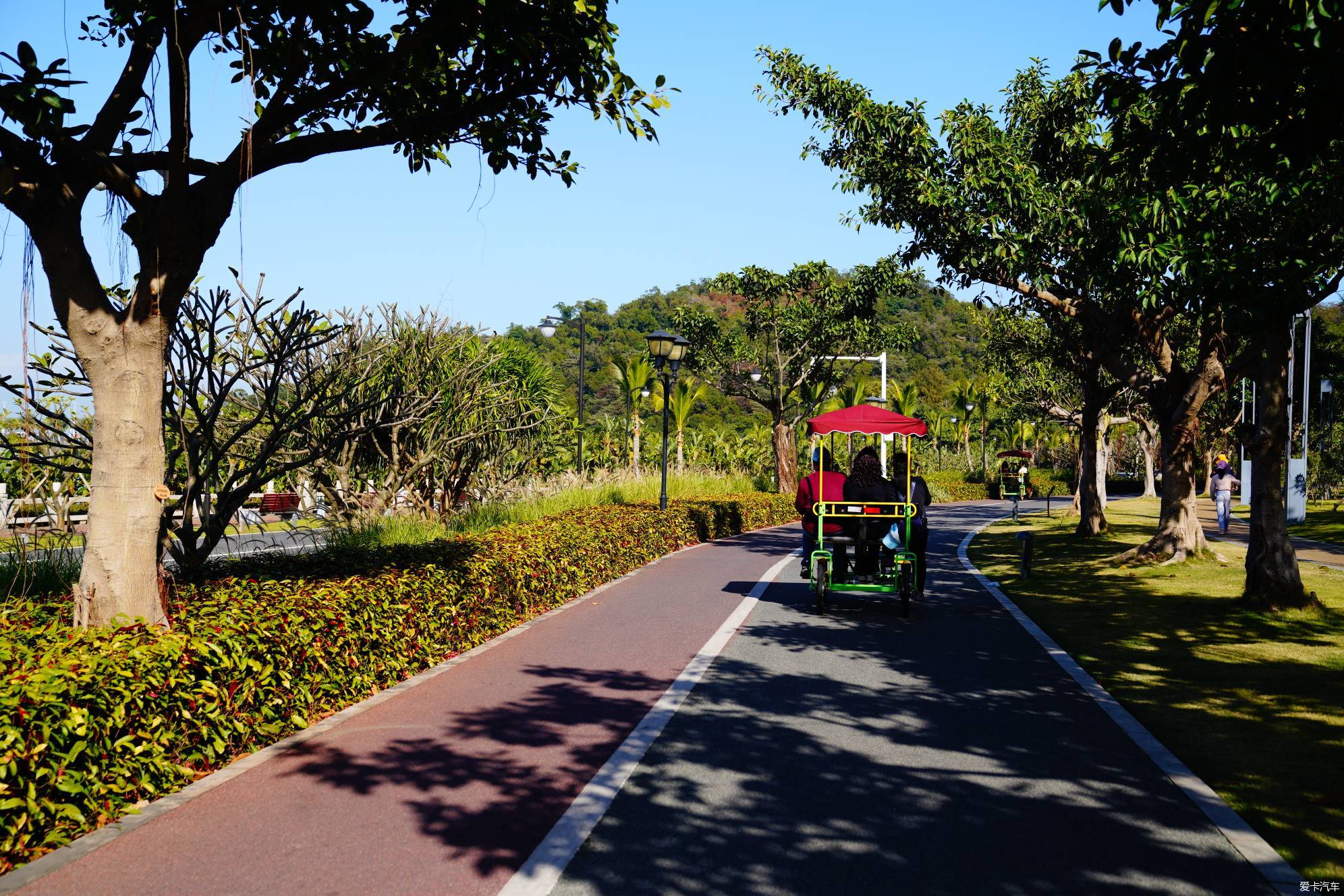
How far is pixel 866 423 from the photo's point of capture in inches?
588

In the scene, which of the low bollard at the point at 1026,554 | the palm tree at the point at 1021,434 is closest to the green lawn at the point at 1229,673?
the low bollard at the point at 1026,554

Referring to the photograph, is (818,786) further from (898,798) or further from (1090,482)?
(1090,482)

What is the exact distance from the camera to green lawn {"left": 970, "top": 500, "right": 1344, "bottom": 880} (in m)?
5.68

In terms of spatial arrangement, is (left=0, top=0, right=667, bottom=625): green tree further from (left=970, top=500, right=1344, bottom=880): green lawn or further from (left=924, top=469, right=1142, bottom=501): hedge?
(left=924, top=469, right=1142, bottom=501): hedge

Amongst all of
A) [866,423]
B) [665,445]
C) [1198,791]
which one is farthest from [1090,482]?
[1198,791]

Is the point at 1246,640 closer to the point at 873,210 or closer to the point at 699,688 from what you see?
the point at 699,688

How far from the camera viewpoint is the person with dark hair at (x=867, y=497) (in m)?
12.9

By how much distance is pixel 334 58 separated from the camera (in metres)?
7.49

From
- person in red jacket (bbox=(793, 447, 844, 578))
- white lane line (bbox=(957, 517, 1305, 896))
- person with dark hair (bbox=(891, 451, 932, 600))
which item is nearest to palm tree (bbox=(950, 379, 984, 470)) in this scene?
A: person with dark hair (bbox=(891, 451, 932, 600))

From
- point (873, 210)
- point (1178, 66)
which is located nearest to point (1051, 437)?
point (873, 210)

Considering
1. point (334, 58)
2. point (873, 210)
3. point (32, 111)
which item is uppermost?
point (873, 210)

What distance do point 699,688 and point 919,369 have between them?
85724 mm

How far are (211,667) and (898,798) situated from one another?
12.2ft

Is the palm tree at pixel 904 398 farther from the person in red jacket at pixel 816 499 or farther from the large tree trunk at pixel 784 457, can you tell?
the person in red jacket at pixel 816 499
